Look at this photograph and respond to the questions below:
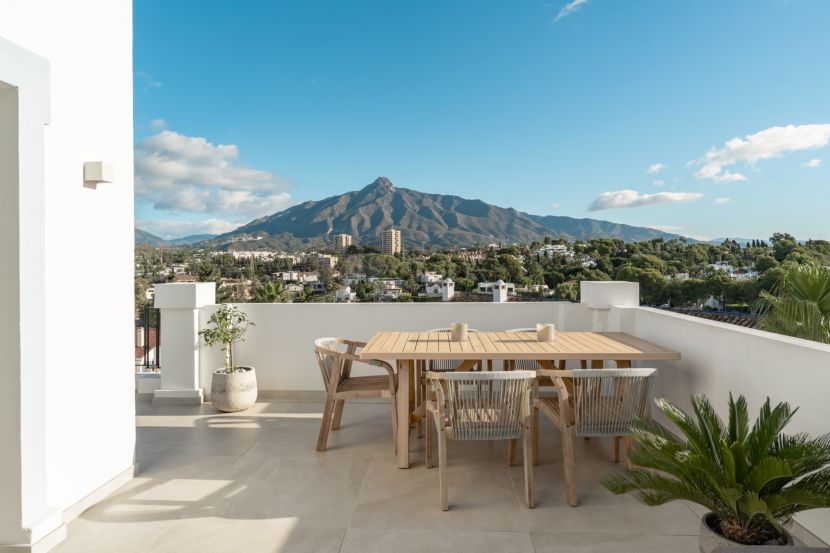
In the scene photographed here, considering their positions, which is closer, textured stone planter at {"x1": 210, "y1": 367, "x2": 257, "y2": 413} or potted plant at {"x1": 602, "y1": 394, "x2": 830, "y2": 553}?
potted plant at {"x1": 602, "y1": 394, "x2": 830, "y2": 553}

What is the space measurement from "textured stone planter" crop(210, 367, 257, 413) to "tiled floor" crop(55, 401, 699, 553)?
755 mm

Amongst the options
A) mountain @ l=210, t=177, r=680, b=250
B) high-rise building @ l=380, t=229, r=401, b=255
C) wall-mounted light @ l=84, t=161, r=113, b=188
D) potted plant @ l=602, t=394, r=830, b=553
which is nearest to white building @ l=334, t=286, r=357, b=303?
high-rise building @ l=380, t=229, r=401, b=255

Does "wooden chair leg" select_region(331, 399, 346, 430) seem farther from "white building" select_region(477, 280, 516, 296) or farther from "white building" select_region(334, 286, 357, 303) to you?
"white building" select_region(334, 286, 357, 303)

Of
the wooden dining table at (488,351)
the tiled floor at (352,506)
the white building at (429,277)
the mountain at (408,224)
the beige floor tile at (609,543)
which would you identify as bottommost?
the tiled floor at (352,506)

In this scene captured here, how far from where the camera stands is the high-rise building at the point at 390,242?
733 inches

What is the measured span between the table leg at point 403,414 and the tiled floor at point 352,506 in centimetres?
10

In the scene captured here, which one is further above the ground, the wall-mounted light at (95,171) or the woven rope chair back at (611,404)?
the wall-mounted light at (95,171)

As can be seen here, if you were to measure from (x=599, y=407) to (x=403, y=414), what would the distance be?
4.10 feet

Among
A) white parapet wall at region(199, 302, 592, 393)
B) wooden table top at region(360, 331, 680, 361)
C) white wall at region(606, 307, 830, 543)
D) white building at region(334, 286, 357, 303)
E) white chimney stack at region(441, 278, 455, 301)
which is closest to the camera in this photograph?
white wall at region(606, 307, 830, 543)

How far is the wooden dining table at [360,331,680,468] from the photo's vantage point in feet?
10.6

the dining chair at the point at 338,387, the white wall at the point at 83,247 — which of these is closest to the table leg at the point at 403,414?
the dining chair at the point at 338,387

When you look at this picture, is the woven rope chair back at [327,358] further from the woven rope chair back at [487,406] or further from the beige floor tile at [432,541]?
the beige floor tile at [432,541]

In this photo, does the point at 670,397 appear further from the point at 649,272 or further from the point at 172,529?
the point at 649,272

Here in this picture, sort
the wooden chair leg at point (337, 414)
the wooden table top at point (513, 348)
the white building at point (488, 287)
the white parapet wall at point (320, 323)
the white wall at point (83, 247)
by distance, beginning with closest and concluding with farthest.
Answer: the white wall at point (83, 247) → the wooden table top at point (513, 348) → the wooden chair leg at point (337, 414) → the white parapet wall at point (320, 323) → the white building at point (488, 287)
